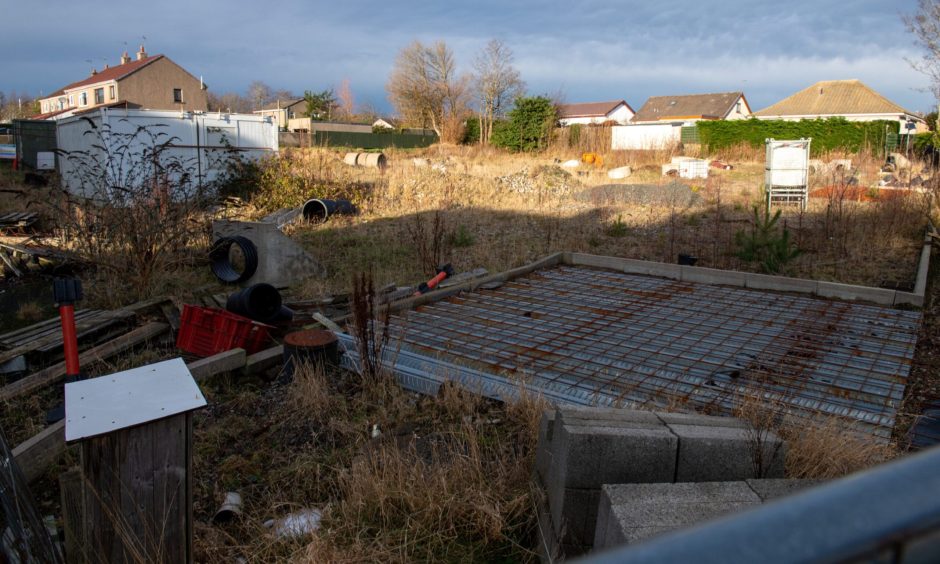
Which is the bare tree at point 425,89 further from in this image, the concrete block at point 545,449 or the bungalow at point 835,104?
the concrete block at point 545,449

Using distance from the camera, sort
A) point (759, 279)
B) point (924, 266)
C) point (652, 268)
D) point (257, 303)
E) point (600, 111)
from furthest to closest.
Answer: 1. point (600, 111)
2. point (652, 268)
3. point (924, 266)
4. point (759, 279)
5. point (257, 303)

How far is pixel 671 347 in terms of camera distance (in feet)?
17.9

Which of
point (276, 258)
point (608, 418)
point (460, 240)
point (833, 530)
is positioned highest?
point (833, 530)

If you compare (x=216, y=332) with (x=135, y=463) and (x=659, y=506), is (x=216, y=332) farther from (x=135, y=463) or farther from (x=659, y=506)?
(x=659, y=506)

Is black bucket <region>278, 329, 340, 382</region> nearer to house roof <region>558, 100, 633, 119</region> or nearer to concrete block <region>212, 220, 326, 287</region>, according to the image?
concrete block <region>212, 220, 326, 287</region>

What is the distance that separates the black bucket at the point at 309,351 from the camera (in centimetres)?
490

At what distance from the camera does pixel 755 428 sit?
2924mm

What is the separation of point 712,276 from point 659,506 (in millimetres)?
6093

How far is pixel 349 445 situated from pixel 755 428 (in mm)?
2196

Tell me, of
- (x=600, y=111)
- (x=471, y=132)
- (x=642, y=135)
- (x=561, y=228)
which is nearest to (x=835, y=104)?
(x=600, y=111)

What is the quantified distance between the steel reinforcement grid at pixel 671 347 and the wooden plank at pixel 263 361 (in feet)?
3.05

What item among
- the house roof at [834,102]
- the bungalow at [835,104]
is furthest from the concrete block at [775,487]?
the house roof at [834,102]

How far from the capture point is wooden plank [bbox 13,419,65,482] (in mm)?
3621

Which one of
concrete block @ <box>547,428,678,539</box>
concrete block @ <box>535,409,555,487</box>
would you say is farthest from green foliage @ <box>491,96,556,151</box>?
concrete block @ <box>547,428,678,539</box>
